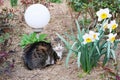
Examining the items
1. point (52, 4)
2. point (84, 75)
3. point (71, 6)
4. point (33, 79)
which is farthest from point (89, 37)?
point (52, 4)

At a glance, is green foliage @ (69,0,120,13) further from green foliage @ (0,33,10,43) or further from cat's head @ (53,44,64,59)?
green foliage @ (0,33,10,43)

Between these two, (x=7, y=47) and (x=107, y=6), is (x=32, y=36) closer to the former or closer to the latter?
(x=7, y=47)

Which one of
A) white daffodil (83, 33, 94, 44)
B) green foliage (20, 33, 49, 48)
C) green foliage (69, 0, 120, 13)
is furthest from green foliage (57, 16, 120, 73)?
green foliage (69, 0, 120, 13)

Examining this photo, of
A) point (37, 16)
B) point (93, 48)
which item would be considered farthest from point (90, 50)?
point (37, 16)

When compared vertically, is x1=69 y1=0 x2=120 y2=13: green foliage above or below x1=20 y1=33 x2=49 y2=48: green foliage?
above

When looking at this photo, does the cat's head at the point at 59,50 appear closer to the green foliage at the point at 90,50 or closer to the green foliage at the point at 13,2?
the green foliage at the point at 90,50

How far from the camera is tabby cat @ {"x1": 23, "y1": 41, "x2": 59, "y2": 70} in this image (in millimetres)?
4742

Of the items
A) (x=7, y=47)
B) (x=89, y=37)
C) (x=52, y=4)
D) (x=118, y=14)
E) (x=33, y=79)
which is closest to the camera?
(x=89, y=37)

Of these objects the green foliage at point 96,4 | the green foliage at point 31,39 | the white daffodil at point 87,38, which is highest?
the green foliage at point 96,4

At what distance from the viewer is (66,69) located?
4750 mm

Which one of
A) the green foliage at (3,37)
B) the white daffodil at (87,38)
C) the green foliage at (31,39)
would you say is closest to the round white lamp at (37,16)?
the green foliage at (31,39)

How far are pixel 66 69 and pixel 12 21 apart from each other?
197 cm

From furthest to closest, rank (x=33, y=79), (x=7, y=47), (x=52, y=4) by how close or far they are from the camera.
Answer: (x=52, y=4) < (x=7, y=47) < (x=33, y=79)

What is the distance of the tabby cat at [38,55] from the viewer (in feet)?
15.6
